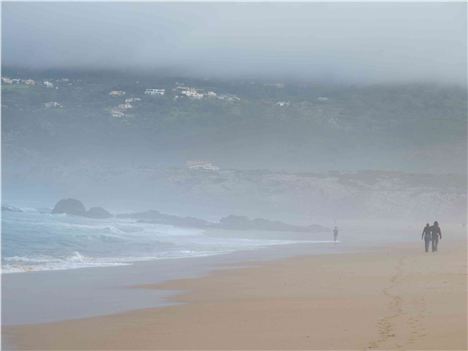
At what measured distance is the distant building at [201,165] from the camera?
3647 inches

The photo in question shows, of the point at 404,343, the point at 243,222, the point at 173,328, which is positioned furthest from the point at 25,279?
the point at 243,222

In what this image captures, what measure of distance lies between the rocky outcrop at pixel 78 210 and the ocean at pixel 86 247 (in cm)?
1212

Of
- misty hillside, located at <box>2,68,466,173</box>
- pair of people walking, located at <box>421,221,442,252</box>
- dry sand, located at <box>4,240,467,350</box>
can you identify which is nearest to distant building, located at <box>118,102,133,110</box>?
misty hillside, located at <box>2,68,466,173</box>

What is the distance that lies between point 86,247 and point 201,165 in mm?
69843

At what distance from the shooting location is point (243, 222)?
47469 millimetres

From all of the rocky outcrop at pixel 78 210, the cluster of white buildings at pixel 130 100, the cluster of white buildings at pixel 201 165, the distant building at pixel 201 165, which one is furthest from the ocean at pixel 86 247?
the cluster of white buildings at pixel 130 100

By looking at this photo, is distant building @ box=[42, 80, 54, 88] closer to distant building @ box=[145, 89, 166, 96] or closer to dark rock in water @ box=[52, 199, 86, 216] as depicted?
distant building @ box=[145, 89, 166, 96]

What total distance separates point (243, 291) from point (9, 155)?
92.7m

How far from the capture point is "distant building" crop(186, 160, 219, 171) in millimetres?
92631

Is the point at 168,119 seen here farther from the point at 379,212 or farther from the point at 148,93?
the point at 379,212

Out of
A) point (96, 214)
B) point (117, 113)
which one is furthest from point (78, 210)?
point (117, 113)

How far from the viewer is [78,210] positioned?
1954 inches

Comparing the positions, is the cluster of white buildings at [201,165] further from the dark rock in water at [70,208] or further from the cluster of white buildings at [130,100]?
the dark rock in water at [70,208]

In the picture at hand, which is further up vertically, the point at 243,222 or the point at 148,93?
the point at 148,93
